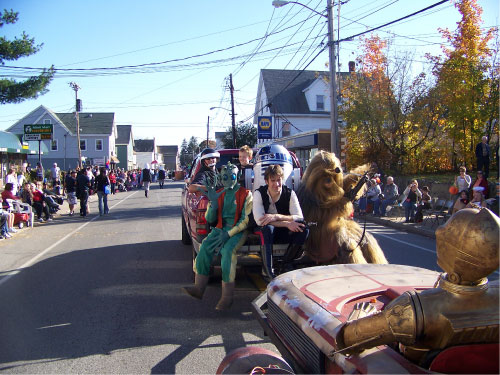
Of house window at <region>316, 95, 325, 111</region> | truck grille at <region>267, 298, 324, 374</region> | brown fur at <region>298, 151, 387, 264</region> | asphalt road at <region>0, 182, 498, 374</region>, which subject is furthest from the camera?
house window at <region>316, 95, 325, 111</region>

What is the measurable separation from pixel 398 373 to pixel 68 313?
4.63 metres

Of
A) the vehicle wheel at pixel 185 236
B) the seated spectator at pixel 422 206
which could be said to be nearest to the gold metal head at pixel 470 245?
the vehicle wheel at pixel 185 236

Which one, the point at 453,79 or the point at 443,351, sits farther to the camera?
the point at 453,79

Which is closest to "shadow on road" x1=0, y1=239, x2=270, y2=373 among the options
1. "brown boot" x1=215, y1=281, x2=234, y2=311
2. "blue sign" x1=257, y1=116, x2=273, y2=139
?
"brown boot" x1=215, y1=281, x2=234, y2=311

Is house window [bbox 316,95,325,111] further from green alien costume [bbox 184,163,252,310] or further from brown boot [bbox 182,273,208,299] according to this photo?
brown boot [bbox 182,273,208,299]

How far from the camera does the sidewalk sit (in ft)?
39.8

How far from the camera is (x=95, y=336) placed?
4.51 metres

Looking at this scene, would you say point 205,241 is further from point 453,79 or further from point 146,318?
point 453,79

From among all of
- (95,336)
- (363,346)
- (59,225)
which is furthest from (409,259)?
(59,225)

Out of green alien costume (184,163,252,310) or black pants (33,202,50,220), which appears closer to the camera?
green alien costume (184,163,252,310)

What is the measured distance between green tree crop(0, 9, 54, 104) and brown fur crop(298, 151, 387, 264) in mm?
15646

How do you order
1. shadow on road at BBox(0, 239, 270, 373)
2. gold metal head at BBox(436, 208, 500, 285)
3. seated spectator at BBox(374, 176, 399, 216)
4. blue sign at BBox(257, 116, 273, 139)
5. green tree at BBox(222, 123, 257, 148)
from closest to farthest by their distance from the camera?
gold metal head at BBox(436, 208, 500, 285), shadow on road at BBox(0, 239, 270, 373), seated spectator at BBox(374, 176, 399, 216), blue sign at BBox(257, 116, 273, 139), green tree at BBox(222, 123, 257, 148)

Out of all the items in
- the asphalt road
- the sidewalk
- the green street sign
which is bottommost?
the sidewalk

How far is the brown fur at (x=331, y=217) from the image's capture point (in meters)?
4.66
